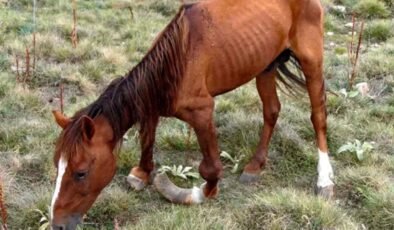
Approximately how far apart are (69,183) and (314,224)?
1.50 meters

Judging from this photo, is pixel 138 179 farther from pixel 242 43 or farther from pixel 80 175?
pixel 242 43

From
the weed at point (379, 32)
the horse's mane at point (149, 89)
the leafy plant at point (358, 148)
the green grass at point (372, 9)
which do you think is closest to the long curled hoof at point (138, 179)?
the horse's mane at point (149, 89)

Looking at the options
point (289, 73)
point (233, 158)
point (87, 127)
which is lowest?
point (233, 158)

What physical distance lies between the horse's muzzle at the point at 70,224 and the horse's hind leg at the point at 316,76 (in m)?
1.78

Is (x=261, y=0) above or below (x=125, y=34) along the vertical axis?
above

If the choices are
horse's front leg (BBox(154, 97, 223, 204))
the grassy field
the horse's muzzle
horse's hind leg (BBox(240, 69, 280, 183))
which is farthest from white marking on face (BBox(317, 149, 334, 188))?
the horse's muzzle

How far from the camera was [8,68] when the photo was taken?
6379mm

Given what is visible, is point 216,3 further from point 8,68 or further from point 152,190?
point 8,68

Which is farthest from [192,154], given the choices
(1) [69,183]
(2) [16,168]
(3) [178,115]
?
(1) [69,183]

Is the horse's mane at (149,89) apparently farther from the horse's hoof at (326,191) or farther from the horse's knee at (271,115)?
the horse's hoof at (326,191)

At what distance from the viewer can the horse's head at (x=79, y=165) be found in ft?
10.7

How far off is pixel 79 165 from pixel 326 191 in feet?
6.17

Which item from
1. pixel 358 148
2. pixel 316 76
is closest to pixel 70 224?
pixel 316 76

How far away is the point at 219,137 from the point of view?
16.7ft
